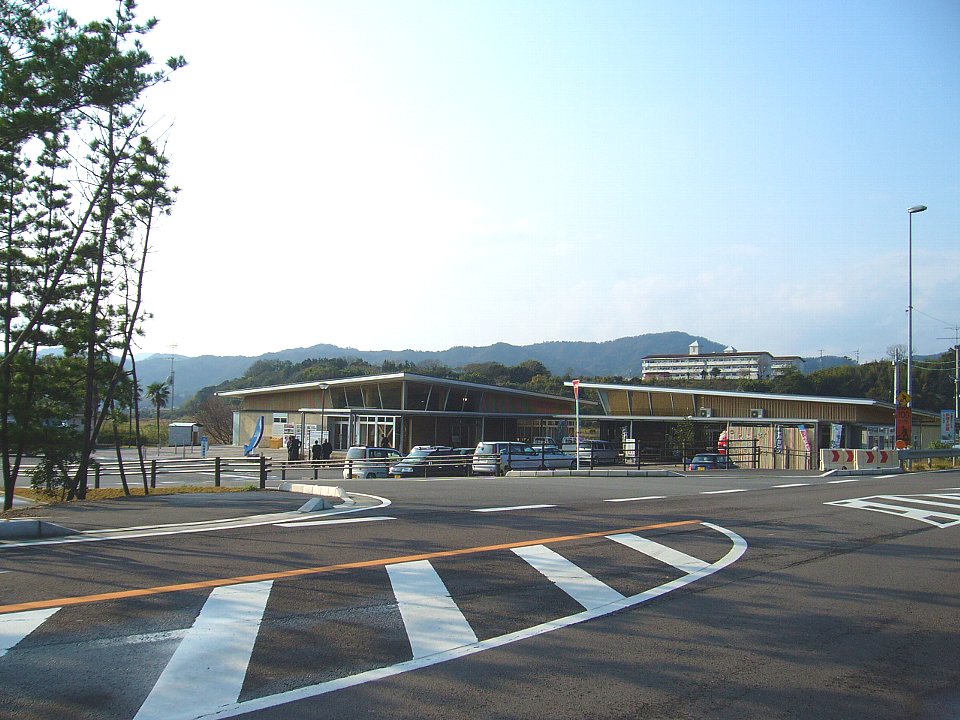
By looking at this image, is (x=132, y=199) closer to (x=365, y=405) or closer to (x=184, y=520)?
(x=184, y=520)

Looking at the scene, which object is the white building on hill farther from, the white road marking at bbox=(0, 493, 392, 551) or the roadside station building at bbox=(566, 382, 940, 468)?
the white road marking at bbox=(0, 493, 392, 551)

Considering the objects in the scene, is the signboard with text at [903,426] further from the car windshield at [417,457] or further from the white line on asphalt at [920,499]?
the car windshield at [417,457]

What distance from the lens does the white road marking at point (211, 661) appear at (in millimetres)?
4688

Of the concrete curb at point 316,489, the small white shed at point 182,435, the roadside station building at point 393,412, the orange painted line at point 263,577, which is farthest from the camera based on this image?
the small white shed at point 182,435

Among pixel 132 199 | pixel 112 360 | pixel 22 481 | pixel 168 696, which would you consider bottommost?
pixel 22 481

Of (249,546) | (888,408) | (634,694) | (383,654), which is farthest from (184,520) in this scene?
(888,408)

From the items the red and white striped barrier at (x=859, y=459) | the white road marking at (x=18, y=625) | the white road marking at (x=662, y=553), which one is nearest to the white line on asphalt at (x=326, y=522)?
the white road marking at (x=662, y=553)

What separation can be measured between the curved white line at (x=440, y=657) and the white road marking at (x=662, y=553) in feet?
1.25

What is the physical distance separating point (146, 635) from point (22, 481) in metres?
30.8

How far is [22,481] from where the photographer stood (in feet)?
105

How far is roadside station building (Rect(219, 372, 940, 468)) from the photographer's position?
47688mm

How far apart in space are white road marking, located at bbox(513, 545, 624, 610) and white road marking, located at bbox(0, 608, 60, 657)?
4650 millimetres

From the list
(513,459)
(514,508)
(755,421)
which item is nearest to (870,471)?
(513,459)

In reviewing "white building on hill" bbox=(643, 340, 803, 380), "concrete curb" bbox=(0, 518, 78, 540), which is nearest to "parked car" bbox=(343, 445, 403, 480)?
"concrete curb" bbox=(0, 518, 78, 540)
